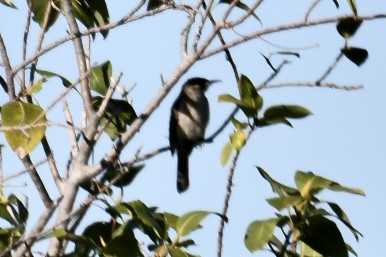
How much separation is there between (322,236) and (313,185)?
20 cm

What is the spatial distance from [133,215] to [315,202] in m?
0.69

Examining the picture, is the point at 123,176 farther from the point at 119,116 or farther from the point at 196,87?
Result: the point at 196,87

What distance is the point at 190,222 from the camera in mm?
3613

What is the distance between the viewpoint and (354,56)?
4211 mm

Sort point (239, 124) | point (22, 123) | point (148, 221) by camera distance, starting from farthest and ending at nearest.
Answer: point (22, 123) → point (239, 124) → point (148, 221)

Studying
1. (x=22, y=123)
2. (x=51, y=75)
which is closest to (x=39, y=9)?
(x=51, y=75)

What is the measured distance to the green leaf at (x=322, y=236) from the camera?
11.4 feet

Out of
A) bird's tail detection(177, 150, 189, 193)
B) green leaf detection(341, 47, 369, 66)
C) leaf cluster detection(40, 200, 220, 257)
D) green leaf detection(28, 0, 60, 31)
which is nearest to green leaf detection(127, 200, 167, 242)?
leaf cluster detection(40, 200, 220, 257)

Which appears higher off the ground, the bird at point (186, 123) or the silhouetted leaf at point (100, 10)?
the silhouetted leaf at point (100, 10)

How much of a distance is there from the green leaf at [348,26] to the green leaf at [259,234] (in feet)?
3.58

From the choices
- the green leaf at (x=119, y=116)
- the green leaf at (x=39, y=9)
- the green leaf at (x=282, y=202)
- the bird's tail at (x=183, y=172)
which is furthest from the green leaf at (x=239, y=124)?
the bird's tail at (x=183, y=172)

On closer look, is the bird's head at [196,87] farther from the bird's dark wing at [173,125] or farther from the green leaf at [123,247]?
the green leaf at [123,247]

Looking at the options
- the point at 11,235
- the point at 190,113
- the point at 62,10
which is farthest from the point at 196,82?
the point at 11,235

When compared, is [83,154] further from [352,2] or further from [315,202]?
[352,2]
